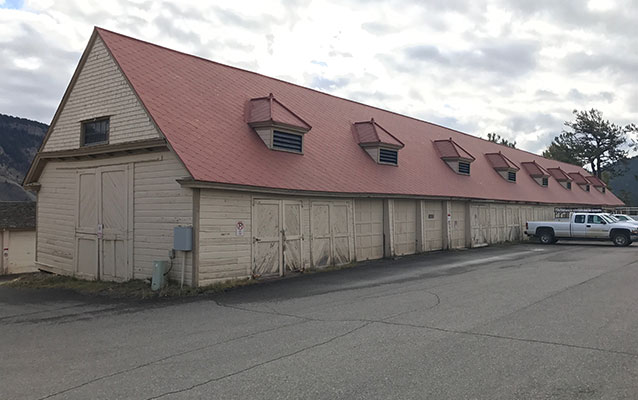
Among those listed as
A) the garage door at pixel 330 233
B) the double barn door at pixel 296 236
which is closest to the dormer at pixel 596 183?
the garage door at pixel 330 233

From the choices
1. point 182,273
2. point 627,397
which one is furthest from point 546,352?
point 182,273

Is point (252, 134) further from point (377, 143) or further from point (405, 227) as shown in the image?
point (405, 227)

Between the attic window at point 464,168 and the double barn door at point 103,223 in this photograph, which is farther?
the attic window at point 464,168

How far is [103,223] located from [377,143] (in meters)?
11.3

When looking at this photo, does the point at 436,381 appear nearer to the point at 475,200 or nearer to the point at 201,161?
the point at 201,161

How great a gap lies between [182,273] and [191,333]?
4.66 meters

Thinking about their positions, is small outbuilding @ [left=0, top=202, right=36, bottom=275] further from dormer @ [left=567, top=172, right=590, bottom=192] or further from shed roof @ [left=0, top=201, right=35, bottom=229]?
dormer @ [left=567, top=172, right=590, bottom=192]

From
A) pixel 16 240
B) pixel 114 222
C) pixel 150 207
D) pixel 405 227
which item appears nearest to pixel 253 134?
pixel 150 207

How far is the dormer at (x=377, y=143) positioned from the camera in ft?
69.4

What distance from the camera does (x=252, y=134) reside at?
53.0 feet

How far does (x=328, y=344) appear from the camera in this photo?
706 centimetres

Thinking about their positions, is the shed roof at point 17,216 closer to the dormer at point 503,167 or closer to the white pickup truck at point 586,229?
the dormer at point 503,167

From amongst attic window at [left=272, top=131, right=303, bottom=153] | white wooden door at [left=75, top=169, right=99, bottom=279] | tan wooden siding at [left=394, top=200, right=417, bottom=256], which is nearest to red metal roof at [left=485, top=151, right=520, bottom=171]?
tan wooden siding at [left=394, top=200, right=417, bottom=256]

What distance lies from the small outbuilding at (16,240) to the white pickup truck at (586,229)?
88.7ft
